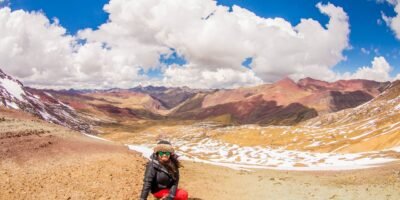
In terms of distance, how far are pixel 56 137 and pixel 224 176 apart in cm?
1842

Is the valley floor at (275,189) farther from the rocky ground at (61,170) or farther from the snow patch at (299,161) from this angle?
the snow patch at (299,161)

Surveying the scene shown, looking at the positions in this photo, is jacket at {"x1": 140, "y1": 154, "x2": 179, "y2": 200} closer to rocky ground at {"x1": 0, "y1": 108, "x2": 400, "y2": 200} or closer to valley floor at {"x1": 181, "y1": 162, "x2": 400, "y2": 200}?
rocky ground at {"x1": 0, "y1": 108, "x2": 400, "y2": 200}

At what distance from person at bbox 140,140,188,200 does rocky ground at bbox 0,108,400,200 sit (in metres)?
10.5

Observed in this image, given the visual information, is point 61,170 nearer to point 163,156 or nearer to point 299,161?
point 163,156

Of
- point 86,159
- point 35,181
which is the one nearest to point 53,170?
point 35,181

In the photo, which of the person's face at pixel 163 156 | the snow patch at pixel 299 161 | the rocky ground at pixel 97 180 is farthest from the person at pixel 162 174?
the snow patch at pixel 299 161

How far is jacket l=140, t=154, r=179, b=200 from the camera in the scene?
40.8 feet

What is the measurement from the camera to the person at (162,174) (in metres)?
12.5

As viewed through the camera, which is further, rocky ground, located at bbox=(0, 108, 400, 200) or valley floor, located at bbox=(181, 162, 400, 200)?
valley floor, located at bbox=(181, 162, 400, 200)

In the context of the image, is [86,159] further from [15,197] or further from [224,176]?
[224,176]

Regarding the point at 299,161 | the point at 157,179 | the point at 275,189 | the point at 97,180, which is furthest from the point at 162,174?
the point at 299,161

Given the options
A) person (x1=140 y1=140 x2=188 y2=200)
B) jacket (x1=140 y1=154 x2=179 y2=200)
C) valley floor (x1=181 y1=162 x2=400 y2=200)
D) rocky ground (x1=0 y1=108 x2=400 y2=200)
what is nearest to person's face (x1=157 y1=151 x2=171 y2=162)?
person (x1=140 y1=140 x2=188 y2=200)

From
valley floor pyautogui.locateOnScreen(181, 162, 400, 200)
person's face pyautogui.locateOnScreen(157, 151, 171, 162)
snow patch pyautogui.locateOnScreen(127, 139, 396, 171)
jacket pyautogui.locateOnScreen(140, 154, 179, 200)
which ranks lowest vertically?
valley floor pyautogui.locateOnScreen(181, 162, 400, 200)

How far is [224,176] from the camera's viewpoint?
35562 mm
